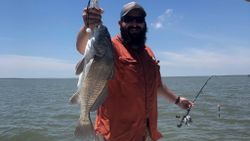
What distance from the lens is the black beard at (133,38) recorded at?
4.25 m

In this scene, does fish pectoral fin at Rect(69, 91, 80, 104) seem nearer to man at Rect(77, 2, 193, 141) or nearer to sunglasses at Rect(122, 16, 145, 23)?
man at Rect(77, 2, 193, 141)

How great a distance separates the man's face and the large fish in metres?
0.82

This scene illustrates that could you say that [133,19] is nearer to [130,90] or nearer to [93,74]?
[130,90]

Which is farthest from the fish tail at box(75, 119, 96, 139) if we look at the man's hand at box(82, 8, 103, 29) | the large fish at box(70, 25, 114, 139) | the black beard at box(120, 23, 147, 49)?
the black beard at box(120, 23, 147, 49)

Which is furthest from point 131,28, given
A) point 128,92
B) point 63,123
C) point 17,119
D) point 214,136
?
point 17,119

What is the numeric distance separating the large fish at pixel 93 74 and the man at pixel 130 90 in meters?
0.56

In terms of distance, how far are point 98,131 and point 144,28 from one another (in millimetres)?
1262

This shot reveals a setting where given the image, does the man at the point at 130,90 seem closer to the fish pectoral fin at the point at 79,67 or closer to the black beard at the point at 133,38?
the black beard at the point at 133,38

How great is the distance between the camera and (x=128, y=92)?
408cm

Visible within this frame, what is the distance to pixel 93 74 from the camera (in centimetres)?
336

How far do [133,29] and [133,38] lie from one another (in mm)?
119

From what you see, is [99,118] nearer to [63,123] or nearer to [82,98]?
[82,98]

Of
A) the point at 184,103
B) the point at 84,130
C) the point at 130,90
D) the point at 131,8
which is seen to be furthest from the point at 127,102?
the point at 184,103

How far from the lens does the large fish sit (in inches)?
130
